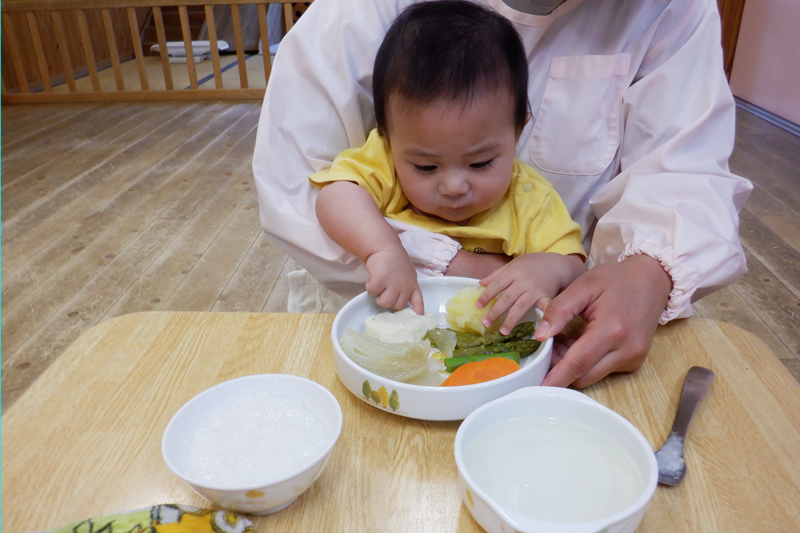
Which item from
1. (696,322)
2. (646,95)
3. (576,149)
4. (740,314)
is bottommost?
(740,314)

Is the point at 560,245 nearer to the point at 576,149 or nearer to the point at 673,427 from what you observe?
the point at 576,149

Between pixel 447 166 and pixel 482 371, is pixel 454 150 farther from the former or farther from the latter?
pixel 482 371

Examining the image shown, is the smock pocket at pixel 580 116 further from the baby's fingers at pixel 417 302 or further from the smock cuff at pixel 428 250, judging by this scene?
the baby's fingers at pixel 417 302

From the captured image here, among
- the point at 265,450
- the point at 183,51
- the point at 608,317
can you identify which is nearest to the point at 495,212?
the point at 608,317

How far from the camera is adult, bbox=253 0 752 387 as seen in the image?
95 centimetres

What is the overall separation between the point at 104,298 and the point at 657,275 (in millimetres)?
2141

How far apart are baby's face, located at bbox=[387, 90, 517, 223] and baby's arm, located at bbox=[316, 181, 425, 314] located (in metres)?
0.09

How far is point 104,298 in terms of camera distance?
2.38 metres

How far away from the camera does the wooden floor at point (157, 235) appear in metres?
2.25

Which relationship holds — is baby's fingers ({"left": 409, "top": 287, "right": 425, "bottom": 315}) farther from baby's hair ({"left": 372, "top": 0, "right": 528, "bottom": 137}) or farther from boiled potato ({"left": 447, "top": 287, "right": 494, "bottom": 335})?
baby's hair ({"left": 372, "top": 0, "right": 528, "bottom": 137})

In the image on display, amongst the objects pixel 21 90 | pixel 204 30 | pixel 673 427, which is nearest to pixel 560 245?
pixel 673 427

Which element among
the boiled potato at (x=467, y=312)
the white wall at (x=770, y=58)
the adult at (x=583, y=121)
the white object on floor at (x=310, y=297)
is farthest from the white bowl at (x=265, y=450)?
the white wall at (x=770, y=58)

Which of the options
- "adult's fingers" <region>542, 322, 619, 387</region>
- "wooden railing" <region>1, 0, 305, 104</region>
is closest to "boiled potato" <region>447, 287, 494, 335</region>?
"adult's fingers" <region>542, 322, 619, 387</region>

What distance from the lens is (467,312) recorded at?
800 mm
